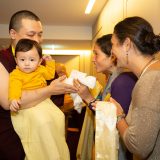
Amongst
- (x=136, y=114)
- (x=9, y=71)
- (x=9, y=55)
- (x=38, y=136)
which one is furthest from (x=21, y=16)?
(x=136, y=114)

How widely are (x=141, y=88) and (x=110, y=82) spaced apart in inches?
24.4

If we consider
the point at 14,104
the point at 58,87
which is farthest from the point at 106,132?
the point at 14,104

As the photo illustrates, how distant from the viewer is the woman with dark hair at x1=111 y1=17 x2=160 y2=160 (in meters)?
1.01

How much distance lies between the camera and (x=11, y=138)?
137cm

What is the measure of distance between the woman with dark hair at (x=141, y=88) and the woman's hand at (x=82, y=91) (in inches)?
12.2

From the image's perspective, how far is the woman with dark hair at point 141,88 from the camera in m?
1.01

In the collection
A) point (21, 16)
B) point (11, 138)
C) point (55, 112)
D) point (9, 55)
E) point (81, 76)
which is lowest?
point (11, 138)

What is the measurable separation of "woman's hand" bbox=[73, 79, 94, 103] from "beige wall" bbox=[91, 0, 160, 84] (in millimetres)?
628

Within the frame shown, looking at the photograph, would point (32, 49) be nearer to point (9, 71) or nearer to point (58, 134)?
point (9, 71)

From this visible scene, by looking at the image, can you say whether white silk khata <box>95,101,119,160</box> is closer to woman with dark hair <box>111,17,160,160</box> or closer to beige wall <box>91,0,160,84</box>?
woman with dark hair <box>111,17,160,160</box>

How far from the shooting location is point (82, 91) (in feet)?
5.14

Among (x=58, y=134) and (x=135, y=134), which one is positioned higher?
(x=135, y=134)

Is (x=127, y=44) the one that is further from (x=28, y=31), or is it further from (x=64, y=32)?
(x=64, y=32)

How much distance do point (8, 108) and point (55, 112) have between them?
0.25 m
